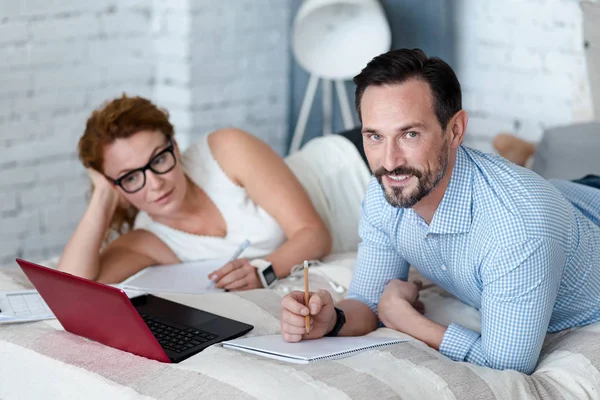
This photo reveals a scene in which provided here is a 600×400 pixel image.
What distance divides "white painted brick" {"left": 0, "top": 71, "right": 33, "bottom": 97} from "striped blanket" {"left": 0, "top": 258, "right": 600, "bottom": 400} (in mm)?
1599

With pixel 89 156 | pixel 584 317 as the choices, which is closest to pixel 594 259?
pixel 584 317

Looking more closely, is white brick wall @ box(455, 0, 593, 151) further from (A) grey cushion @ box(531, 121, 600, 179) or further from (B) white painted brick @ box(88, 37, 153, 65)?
(B) white painted brick @ box(88, 37, 153, 65)

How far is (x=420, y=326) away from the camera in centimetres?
174

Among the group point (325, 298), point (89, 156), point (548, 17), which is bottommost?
point (325, 298)

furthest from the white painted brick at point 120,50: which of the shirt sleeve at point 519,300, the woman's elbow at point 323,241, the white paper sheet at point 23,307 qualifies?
the shirt sleeve at point 519,300

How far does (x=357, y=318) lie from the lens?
1803 mm

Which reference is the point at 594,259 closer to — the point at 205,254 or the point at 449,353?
the point at 449,353

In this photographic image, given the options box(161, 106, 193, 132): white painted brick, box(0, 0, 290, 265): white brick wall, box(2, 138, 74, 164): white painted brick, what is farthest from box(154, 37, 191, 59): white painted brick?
box(2, 138, 74, 164): white painted brick

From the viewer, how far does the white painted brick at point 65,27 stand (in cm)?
325

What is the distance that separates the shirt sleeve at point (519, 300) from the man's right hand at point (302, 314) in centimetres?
30

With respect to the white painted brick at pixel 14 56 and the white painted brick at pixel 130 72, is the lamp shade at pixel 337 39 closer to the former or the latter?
the white painted brick at pixel 130 72

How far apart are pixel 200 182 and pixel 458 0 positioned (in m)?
1.67

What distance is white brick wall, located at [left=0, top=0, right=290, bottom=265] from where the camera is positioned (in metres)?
3.24

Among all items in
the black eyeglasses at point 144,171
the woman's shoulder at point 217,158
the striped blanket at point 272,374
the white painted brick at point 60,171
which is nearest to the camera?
the striped blanket at point 272,374
